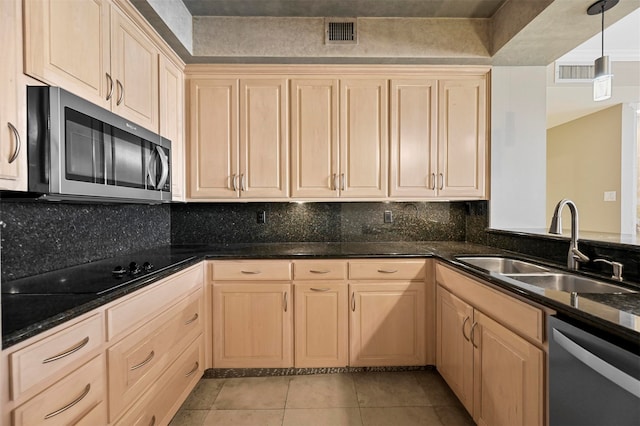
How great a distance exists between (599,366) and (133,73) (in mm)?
2409

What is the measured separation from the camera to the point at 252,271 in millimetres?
2178

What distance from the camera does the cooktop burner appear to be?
124 centimetres

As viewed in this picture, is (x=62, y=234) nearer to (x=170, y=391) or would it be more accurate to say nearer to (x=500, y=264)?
(x=170, y=391)

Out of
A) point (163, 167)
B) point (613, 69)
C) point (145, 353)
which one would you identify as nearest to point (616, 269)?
point (145, 353)

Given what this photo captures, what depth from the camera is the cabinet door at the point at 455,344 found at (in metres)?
1.69

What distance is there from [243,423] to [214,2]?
2.75 m

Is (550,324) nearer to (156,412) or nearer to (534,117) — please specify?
(156,412)

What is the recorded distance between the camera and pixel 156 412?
1519mm

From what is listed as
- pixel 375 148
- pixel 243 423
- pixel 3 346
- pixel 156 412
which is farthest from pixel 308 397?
pixel 375 148

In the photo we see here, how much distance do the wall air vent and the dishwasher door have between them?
350 centimetres

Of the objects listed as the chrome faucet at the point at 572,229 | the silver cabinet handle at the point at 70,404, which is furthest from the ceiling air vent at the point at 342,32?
the silver cabinet handle at the point at 70,404

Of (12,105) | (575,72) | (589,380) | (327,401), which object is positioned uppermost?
(575,72)

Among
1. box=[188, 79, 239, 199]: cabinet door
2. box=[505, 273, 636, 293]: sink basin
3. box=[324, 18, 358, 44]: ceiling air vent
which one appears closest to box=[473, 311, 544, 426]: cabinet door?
box=[505, 273, 636, 293]: sink basin

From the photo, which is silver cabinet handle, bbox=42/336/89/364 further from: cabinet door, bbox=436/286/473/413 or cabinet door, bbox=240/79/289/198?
cabinet door, bbox=436/286/473/413
